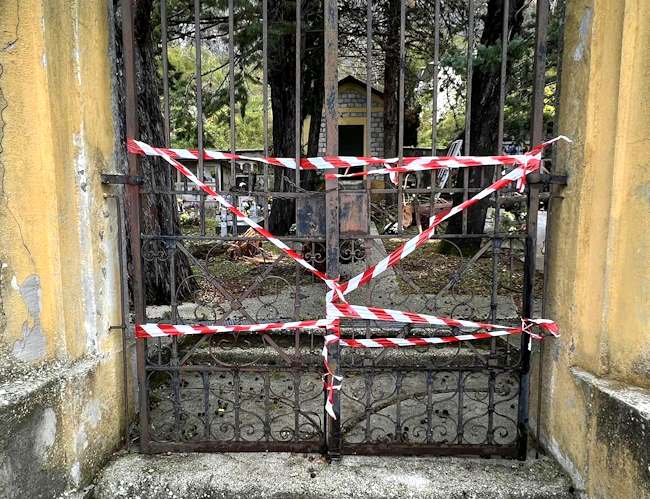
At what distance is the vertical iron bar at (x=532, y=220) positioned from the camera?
2.58 meters

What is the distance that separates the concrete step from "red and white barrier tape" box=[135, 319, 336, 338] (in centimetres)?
73

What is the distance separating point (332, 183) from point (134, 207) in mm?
1143

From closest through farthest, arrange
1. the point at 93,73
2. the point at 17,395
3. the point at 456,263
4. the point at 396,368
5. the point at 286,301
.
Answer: the point at 17,395 < the point at 93,73 < the point at 396,368 < the point at 286,301 < the point at 456,263

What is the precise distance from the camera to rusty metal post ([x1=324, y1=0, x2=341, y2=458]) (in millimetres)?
2580

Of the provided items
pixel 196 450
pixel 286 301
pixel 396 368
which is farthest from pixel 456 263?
pixel 196 450

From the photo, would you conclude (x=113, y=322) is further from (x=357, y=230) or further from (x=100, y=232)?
(x=357, y=230)

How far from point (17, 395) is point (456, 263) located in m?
6.48

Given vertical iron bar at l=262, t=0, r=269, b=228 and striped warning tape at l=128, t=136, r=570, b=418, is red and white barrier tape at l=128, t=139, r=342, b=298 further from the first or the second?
vertical iron bar at l=262, t=0, r=269, b=228

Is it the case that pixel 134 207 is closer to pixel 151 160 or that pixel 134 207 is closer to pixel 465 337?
pixel 465 337

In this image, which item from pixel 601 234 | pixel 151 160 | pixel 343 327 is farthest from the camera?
pixel 151 160

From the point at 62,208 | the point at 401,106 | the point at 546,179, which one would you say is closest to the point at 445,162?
the point at 401,106

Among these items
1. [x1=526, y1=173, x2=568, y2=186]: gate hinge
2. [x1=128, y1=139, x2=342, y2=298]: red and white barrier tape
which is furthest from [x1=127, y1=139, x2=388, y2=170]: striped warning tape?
[x1=526, y1=173, x2=568, y2=186]: gate hinge

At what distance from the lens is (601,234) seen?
2361mm

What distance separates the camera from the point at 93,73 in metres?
2.56
